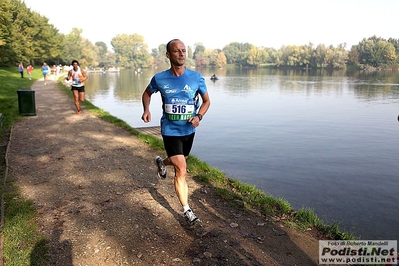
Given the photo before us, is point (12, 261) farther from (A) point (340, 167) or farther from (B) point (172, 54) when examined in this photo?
(A) point (340, 167)

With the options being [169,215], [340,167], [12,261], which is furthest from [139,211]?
[340,167]

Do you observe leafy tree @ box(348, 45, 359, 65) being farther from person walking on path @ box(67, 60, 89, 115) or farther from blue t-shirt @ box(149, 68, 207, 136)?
blue t-shirt @ box(149, 68, 207, 136)

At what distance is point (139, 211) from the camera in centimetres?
486

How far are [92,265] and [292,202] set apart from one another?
505cm

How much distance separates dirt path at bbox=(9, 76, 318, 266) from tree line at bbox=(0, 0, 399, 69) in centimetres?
2779

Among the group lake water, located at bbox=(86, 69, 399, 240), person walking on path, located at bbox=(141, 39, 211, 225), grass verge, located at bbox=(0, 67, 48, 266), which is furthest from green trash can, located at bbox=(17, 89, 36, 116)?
person walking on path, located at bbox=(141, 39, 211, 225)

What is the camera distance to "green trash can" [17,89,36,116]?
12477 mm

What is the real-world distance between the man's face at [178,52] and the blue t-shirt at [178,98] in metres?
0.18

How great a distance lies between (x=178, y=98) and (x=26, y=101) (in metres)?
10.4

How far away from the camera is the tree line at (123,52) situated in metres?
44.5

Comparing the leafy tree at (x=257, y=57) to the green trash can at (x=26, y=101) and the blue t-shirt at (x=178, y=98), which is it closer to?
the green trash can at (x=26, y=101)

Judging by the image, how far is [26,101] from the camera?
12570 millimetres

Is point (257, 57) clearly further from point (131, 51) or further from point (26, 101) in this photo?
point (26, 101)

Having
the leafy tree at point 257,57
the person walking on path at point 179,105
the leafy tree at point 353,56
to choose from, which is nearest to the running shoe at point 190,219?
Answer: the person walking on path at point 179,105
